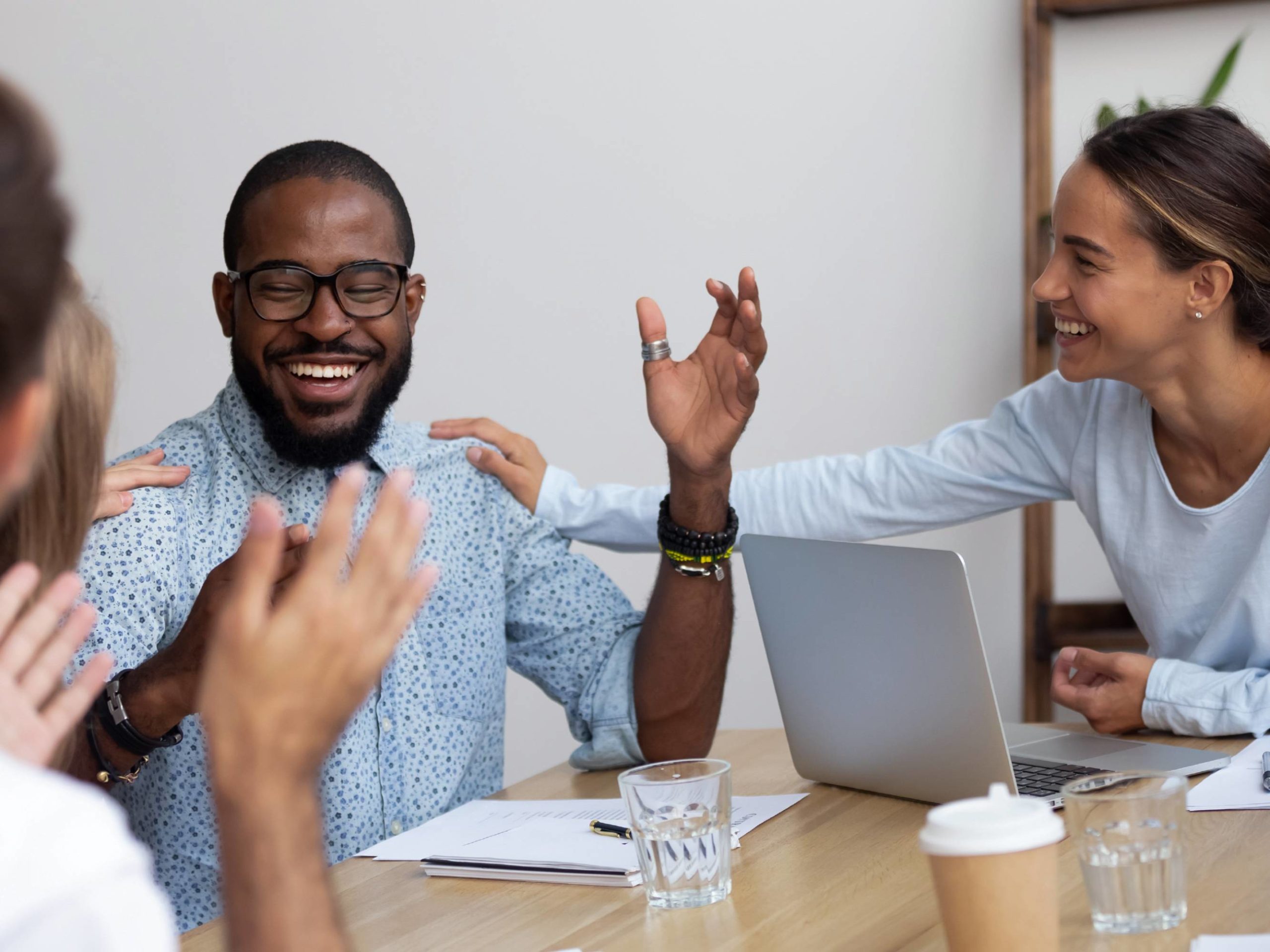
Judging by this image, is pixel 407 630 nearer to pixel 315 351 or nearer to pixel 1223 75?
pixel 315 351

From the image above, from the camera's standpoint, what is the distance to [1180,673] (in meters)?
1.56

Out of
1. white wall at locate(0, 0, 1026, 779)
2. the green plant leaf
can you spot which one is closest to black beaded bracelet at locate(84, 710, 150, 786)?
white wall at locate(0, 0, 1026, 779)

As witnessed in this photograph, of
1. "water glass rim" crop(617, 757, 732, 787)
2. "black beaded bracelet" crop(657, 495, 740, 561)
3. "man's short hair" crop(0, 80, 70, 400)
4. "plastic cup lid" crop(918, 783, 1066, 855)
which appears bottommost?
"water glass rim" crop(617, 757, 732, 787)

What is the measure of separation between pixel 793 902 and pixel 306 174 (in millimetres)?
1093

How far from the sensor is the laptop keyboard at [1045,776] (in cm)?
132

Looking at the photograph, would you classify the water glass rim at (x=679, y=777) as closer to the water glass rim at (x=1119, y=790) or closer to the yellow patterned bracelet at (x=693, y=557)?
the water glass rim at (x=1119, y=790)

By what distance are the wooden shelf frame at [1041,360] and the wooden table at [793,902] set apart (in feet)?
5.31

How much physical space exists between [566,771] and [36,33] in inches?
101

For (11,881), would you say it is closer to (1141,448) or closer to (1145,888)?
(1145,888)

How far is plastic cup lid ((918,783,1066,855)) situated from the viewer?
2.74 feet

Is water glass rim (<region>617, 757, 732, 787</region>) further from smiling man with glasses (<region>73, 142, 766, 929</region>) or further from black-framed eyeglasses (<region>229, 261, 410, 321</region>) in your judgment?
black-framed eyeglasses (<region>229, 261, 410, 321</region>)

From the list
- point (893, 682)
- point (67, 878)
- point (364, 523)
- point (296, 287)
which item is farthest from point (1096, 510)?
point (67, 878)

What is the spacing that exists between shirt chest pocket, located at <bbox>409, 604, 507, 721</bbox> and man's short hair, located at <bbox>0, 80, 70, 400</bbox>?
1117mm

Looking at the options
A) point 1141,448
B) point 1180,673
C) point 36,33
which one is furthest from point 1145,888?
point 36,33
